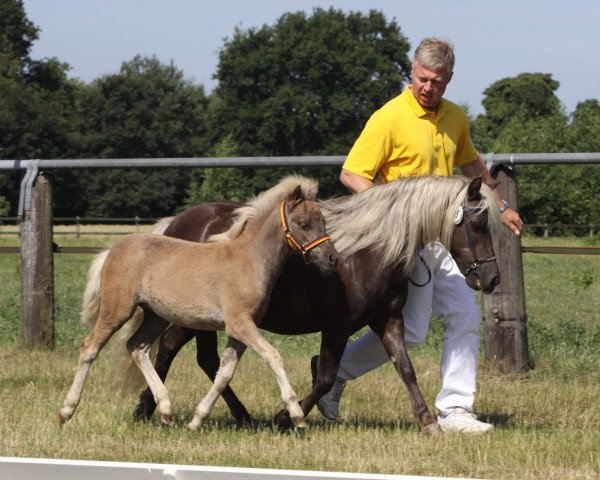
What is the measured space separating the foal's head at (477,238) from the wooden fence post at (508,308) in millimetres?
2596

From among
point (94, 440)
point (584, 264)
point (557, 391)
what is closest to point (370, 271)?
point (94, 440)

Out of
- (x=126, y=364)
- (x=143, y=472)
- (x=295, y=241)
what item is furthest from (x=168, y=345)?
(x=143, y=472)

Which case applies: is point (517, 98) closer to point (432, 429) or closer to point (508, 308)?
point (508, 308)

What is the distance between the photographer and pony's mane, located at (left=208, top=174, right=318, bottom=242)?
588 cm

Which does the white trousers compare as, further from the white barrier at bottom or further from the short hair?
the white barrier at bottom

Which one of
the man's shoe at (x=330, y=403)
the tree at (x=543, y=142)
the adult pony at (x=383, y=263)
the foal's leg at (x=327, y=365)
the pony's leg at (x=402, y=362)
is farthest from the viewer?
the tree at (x=543, y=142)

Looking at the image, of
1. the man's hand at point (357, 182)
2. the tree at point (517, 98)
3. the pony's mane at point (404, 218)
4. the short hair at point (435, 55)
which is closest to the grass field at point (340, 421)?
the pony's mane at point (404, 218)

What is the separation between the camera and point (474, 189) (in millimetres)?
5902

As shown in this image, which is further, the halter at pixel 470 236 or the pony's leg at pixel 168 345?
the pony's leg at pixel 168 345

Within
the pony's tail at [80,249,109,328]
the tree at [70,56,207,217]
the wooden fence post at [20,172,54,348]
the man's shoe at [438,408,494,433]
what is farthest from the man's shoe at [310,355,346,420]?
the tree at [70,56,207,217]

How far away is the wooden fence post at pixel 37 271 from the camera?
9.54 meters

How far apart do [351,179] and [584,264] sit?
2024 centimetres

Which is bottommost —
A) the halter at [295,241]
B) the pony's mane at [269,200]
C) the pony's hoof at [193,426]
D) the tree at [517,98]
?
the pony's hoof at [193,426]

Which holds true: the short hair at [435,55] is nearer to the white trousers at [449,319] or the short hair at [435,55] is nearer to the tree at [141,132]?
the white trousers at [449,319]
